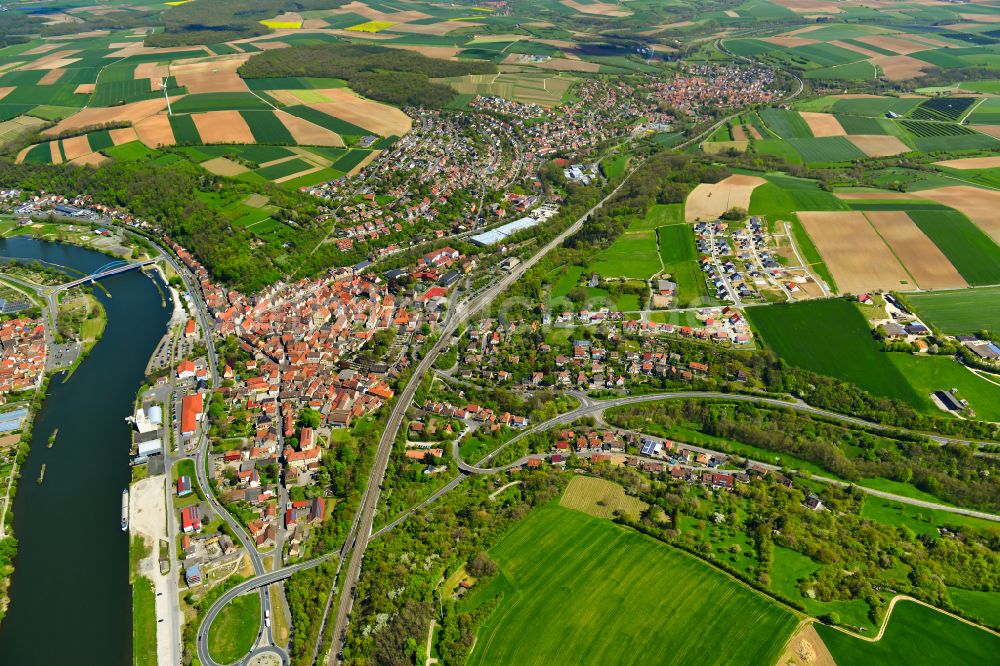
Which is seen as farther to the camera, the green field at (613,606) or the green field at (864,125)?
the green field at (864,125)

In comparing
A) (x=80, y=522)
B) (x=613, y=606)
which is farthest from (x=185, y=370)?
(x=613, y=606)

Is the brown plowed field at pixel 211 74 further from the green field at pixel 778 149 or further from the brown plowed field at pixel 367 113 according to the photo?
the green field at pixel 778 149

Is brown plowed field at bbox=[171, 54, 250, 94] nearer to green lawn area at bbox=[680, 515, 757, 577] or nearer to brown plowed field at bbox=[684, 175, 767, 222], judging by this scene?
brown plowed field at bbox=[684, 175, 767, 222]

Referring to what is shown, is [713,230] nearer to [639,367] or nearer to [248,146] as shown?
[639,367]

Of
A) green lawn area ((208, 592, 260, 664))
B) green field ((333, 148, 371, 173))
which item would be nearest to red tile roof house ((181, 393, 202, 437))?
green lawn area ((208, 592, 260, 664))

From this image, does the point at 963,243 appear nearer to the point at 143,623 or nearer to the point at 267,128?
the point at 143,623

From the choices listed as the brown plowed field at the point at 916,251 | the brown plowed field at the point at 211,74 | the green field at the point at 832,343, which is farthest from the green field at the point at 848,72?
the brown plowed field at the point at 211,74
